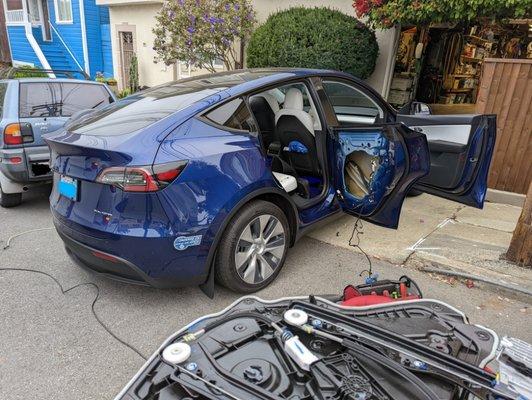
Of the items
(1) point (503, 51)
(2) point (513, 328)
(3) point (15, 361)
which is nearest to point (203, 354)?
(3) point (15, 361)

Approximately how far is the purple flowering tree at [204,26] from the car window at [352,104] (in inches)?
177

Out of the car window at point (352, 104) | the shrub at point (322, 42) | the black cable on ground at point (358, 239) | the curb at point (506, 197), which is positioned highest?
the shrub at point (322, 42)

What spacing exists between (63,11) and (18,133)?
558 inches

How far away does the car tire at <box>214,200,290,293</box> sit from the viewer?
283 centimetres

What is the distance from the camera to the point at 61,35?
52.6ft

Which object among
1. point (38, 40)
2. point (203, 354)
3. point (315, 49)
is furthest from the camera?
point (38, 40)

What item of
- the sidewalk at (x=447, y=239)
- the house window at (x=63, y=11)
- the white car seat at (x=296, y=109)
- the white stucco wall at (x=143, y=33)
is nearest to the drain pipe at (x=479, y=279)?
the sidewalk at (x=447, y=239)

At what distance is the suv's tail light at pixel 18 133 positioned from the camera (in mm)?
4277

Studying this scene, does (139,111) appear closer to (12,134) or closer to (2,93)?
(12,134)

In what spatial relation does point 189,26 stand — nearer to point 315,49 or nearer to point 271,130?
point 315,49

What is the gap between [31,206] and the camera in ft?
16.4

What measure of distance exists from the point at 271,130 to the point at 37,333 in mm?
2752

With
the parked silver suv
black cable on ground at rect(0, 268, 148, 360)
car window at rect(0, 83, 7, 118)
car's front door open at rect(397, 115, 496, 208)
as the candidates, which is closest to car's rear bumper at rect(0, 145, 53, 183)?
the parked silver suv

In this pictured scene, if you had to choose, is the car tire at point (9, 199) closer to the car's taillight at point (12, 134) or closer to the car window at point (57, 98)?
the car's taillight at point (12, 134)
